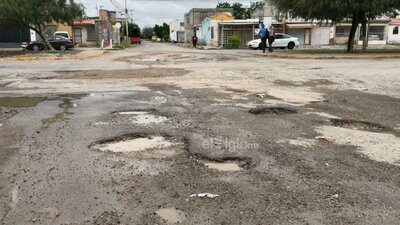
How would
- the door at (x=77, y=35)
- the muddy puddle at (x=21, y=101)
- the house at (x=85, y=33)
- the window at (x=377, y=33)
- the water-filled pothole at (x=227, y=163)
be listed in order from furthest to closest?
the door at (x=77, y=35)
the house at (x=85, y=33)
the window at (x=377, y=33)
the muddy puddle at (x=21, y=101)
the water-filled pothole at (x=227, y=163)

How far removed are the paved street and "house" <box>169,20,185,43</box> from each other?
88697 millimetres

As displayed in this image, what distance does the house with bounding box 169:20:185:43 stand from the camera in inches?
Result: 3920

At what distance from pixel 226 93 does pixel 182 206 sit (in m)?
7.37

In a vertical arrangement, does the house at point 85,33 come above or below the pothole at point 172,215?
above

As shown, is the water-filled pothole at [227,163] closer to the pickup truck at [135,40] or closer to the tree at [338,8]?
the tree at [338,8]

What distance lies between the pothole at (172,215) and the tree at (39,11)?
3132 cm

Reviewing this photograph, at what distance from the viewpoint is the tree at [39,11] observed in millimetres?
31672

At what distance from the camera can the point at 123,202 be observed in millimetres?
4254

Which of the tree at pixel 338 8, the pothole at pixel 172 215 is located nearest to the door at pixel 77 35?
the tree at pixel 338 8

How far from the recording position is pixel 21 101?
10297 mm

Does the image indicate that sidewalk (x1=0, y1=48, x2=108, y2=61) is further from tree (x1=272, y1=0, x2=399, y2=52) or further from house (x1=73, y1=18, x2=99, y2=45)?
house (x1=73, y1=18, x2=99, y2=45)

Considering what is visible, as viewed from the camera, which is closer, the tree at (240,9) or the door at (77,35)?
the door at (77,35)

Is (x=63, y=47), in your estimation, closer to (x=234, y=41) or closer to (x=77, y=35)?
(x=77, y=35)

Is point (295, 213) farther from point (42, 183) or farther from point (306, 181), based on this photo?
point (42, 183)
